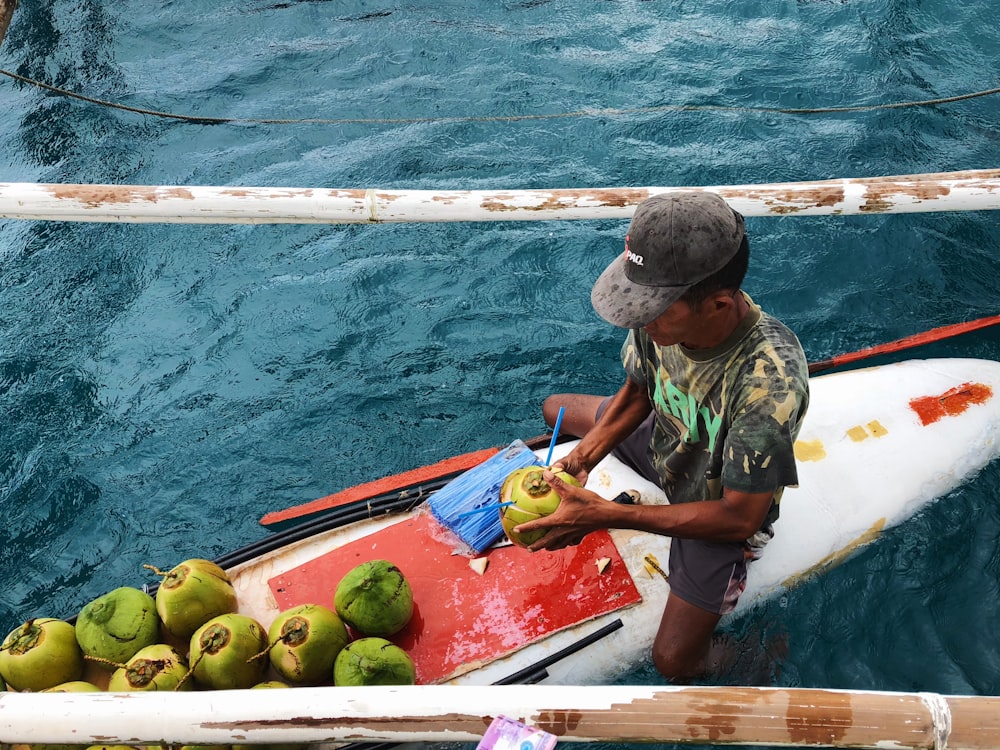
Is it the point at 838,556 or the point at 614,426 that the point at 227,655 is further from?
the point at 838,556

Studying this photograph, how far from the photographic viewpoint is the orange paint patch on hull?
15.1 feet

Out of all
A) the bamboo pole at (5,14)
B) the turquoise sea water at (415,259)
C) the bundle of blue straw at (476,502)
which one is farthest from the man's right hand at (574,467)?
the bamboo pole at (5,14)

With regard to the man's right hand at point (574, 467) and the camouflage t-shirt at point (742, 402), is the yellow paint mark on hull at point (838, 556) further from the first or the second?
the man's right hand at point (574, 467)

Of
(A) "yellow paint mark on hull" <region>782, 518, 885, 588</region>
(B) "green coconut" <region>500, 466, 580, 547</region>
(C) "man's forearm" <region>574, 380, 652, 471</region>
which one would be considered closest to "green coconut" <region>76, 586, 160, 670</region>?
(B) "green coconut" <region>500, 466, 580, 547</region>

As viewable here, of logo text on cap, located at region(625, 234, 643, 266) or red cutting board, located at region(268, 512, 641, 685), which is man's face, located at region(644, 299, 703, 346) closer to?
logo text on cap, located at region(625, 234, 643, 266)

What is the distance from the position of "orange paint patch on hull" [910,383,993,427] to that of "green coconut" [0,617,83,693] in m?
4.30

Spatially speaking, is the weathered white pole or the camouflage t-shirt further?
the weathered white pole

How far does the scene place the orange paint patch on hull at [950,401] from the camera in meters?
4.60

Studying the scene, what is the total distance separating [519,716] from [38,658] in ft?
6.45

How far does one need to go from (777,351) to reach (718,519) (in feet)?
2.16

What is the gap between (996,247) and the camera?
675 centimetres

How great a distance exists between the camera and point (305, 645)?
10.5ft

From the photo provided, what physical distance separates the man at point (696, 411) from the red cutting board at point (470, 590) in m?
0.38

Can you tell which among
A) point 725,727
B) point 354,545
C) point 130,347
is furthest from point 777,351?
point 130,347
